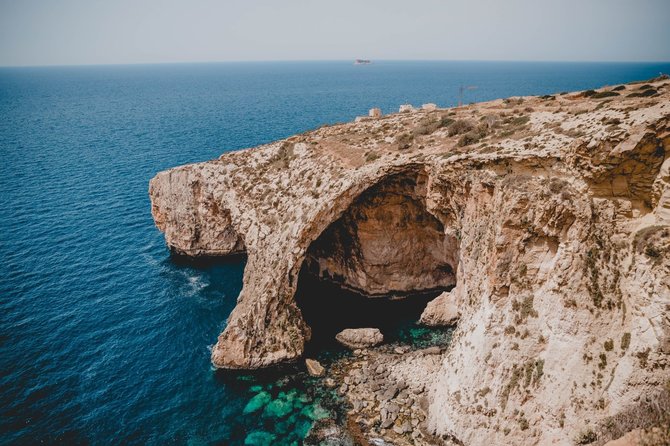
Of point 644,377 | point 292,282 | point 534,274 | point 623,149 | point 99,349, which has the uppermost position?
point 623,149

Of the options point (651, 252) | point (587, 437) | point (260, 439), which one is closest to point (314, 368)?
point (260, 439)

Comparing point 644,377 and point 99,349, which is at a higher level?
point 644,377

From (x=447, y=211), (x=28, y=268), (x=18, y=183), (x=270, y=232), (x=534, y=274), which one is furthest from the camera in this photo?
(x=18, y=183)

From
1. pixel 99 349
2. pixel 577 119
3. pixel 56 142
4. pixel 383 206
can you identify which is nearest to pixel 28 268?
pixel 99 349

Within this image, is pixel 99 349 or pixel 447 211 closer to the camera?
pixel 447 211

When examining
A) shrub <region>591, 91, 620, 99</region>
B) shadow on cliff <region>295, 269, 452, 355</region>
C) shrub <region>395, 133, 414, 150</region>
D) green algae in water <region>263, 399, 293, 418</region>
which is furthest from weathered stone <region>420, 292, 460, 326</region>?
shrub <region>591, 91, 620, 99</region>

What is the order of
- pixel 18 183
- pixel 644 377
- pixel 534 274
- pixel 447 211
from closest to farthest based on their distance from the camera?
pixel 644 377 → pixel 534 274 → pixel 447 211 → pixel 18 183

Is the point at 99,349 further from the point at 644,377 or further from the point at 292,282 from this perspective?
the point at 644,377

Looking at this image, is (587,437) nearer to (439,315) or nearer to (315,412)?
(315,412)
